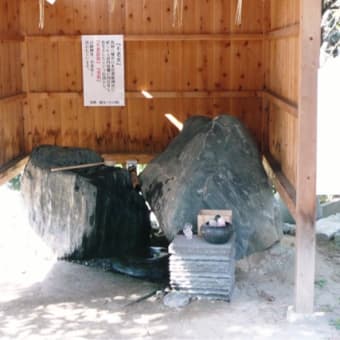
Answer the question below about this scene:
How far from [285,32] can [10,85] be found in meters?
3.77

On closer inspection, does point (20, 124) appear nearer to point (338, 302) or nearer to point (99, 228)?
point (99, 228)

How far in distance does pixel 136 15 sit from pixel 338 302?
16.1ft

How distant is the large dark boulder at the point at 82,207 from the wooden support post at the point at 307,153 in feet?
8.65

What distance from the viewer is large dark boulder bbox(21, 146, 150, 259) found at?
22.6ft

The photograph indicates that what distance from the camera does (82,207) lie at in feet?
22.5

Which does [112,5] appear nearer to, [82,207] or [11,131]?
[11,131]

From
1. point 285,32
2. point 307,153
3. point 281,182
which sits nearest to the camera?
point 307,153

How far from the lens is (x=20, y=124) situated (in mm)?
8688

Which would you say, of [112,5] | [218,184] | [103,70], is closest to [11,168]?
[103,70]

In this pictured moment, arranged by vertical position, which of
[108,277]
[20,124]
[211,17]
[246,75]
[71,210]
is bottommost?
[108,277]

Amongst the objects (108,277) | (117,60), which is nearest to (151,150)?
(117,60)

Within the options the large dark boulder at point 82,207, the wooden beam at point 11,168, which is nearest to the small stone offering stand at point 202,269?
the large dark boulder at point 82,207

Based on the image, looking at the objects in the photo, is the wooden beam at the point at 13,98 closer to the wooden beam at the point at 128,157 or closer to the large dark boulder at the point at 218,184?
the wooden beam at the point at 128,157

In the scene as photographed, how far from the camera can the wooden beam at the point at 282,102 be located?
18.6ft
